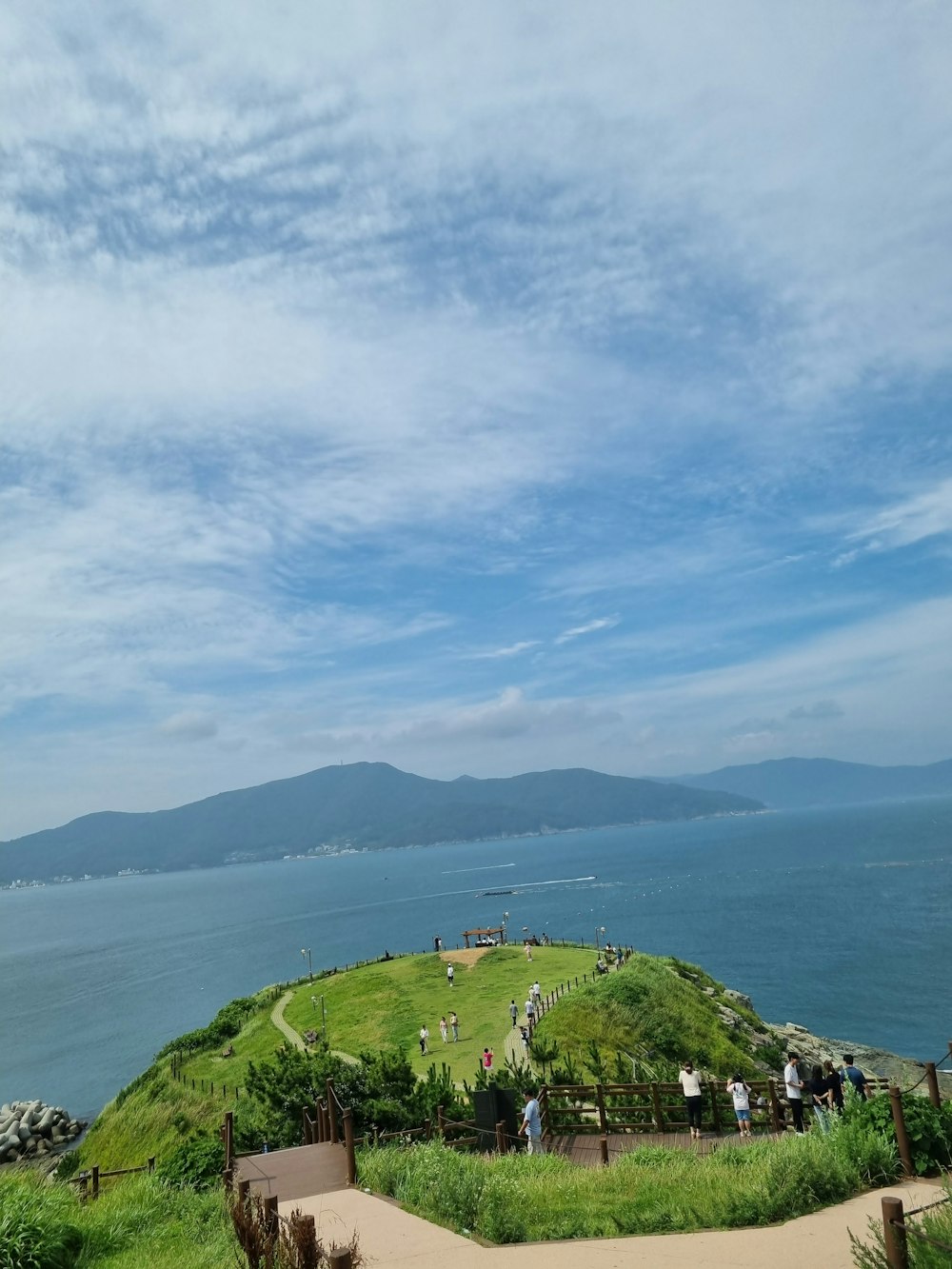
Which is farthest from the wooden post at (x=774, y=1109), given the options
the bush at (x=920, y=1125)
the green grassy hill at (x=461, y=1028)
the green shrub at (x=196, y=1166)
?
the green grassy hill at (x=461, y=1028)

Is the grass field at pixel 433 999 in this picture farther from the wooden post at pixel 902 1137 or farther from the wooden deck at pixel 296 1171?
the wooden post at pixel 902 1137

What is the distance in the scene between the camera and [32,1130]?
2041 inches

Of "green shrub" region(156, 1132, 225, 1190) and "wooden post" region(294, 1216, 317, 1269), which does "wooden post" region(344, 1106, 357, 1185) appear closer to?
"green shrub" region(156, 1132, 225, 1190)

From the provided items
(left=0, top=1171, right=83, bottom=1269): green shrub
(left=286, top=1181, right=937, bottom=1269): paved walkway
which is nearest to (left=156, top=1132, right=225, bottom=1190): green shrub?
(left=0, top=1171, right=83, bottom=1269): green shrub

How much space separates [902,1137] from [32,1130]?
5595 centimetres

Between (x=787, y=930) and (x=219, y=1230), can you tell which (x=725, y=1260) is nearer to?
(x=219, y=1230)

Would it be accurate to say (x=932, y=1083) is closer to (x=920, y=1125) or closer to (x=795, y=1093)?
(x=920, y=1125)

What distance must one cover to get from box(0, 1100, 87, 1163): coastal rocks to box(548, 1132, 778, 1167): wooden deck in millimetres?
43504

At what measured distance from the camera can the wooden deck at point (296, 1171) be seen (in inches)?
601

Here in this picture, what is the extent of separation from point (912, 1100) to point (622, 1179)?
15.7 feet

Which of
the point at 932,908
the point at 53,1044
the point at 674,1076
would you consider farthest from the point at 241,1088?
the point at 932,908

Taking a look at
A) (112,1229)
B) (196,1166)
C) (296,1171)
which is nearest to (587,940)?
(196,1166)

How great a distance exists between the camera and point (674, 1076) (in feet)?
112

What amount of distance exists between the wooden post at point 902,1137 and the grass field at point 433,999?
75.5 ft
